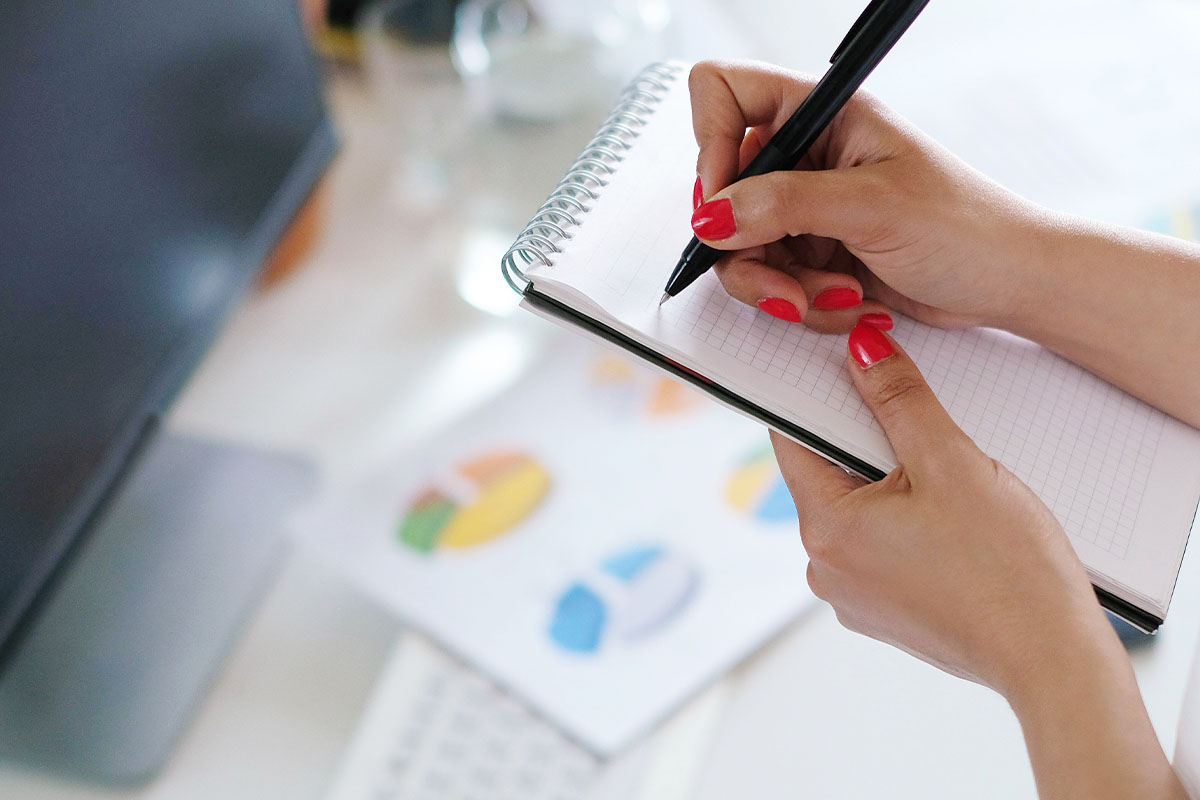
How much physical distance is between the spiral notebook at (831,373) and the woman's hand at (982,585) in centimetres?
2

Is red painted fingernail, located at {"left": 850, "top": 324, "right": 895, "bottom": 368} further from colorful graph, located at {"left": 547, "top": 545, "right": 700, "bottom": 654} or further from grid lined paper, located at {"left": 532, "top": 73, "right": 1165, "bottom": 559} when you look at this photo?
colorful graph, located at {"left": 547, "top": 545, "right": 700, "bottom": 654}

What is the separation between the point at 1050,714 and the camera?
1.26 feet

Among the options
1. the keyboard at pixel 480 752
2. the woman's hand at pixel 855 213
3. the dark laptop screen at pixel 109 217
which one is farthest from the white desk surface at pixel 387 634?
the woman's hand at pixel 855 213

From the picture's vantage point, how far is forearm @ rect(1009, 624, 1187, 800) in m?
0.37

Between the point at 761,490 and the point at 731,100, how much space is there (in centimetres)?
30

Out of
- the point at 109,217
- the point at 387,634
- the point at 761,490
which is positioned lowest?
the point at 387,634

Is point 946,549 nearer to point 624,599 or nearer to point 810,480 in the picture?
point 810,480

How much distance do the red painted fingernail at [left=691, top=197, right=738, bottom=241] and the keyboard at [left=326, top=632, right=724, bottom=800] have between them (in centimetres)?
31

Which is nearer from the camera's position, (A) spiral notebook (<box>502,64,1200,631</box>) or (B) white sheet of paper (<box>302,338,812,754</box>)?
(A) spiral notebook (<box>502,64,1200,631</box>)

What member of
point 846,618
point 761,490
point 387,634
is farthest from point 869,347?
point 387,634

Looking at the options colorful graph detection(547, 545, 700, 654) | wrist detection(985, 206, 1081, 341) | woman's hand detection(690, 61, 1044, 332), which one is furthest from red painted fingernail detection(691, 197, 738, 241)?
colorful graph detection(547, 545, 700, 654)

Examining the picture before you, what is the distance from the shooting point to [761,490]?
2.26 ft

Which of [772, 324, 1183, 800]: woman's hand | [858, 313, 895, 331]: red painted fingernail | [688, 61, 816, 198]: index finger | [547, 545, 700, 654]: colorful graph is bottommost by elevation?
[547, 545, 700, 654]: colorful graph

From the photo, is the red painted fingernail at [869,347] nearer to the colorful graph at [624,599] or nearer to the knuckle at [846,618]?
the knuckle at [846,618]
